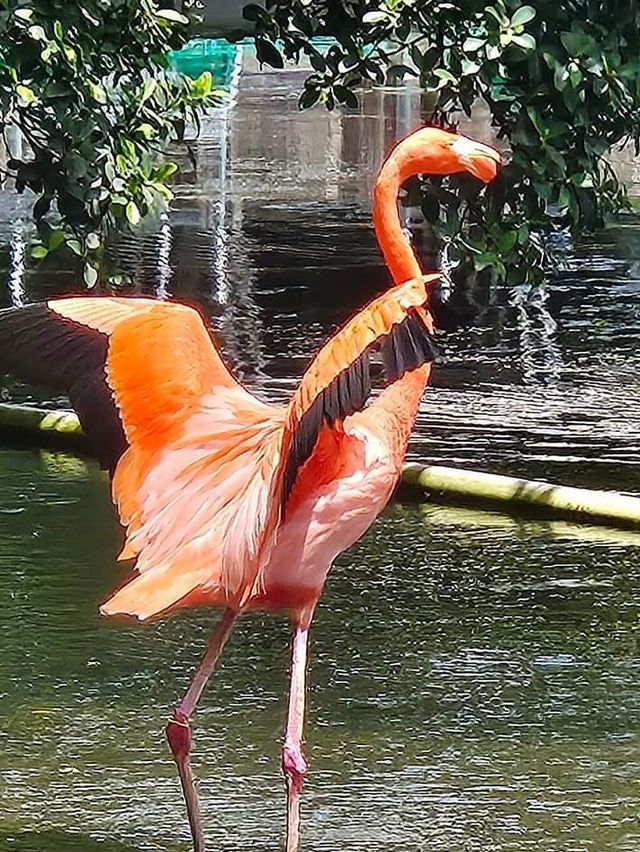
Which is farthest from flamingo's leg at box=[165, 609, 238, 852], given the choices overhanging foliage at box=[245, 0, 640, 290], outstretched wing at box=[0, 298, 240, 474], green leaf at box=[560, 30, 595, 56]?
green leaf at box=[560, 30, 595, 56]

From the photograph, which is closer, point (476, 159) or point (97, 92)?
point (476, 159)

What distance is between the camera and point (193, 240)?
48.7 ft

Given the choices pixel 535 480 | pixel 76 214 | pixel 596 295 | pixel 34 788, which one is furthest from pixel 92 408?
pixel 596 295

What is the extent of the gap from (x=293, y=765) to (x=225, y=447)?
821 millimetres

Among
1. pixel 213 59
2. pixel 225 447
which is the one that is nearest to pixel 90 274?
pixel 225 447

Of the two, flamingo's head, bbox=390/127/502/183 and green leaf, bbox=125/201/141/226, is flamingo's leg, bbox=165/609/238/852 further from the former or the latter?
green leaf, bbox=125/201/141/226

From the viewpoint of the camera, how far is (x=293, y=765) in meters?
3.96

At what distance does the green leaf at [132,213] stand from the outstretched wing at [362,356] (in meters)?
3.35

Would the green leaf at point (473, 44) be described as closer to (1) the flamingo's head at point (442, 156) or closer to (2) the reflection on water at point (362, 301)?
(2) the reflection on water at point (362, 301)

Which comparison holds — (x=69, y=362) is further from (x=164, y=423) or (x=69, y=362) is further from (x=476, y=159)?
(x=476, y=159)

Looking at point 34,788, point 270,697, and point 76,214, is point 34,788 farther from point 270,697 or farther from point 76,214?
point 76,214

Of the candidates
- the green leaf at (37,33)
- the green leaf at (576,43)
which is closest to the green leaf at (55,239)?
the green leaf at (37,33)

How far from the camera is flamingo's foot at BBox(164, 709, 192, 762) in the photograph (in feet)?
13.6

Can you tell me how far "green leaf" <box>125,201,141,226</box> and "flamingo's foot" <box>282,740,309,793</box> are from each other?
336 centimetres
